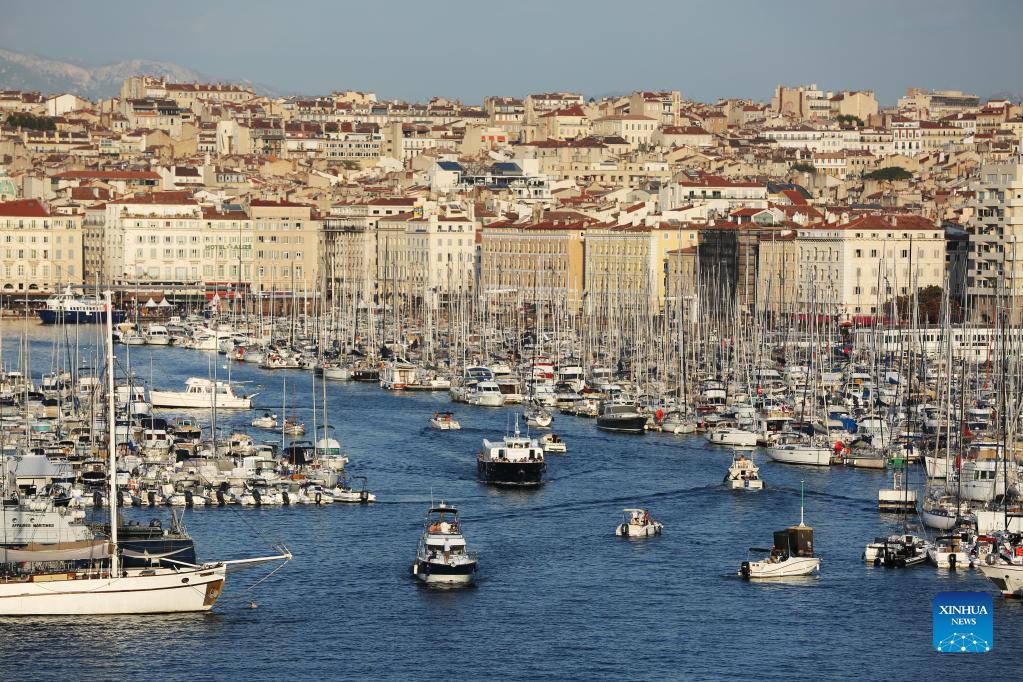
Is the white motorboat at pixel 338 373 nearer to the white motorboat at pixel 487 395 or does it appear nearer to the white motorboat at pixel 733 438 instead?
the white motorboat at pixel 487 395

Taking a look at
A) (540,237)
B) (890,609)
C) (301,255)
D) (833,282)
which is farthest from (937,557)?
(301,255)

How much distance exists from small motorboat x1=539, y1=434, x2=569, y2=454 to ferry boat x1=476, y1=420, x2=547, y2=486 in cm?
277

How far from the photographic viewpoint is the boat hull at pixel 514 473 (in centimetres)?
2900

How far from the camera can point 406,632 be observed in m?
21.1

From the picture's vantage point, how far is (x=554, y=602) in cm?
2227

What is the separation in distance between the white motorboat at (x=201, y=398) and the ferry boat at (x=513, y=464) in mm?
9361

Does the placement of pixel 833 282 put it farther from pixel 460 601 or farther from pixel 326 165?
pixel 326 165

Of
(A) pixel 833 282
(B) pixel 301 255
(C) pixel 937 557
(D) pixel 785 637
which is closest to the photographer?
(D) pixel 785 637

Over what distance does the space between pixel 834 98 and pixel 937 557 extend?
8461 cm

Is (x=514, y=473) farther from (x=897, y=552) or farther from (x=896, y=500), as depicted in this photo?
(x=897, y=552)

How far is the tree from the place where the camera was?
3095 inches

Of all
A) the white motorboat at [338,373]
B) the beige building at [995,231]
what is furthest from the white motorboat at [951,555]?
the beige building at [995,231]

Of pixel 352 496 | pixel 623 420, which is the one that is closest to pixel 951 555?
pixel 352 496

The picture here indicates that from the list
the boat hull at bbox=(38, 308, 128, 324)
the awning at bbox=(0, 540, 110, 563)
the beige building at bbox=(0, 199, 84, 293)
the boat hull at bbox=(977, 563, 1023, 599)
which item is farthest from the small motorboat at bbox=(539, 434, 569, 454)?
the beige building at bbox=(0, 199, 84, 293)
